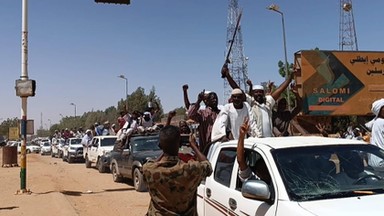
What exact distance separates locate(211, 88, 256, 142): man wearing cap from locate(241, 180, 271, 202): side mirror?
6.97ft

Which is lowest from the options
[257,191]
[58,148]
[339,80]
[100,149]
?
[58,148]

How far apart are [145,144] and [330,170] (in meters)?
10.2

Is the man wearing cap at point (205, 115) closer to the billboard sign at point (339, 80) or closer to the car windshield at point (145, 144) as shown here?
the car windshield at point (145, 144)

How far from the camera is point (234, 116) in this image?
6.06 m

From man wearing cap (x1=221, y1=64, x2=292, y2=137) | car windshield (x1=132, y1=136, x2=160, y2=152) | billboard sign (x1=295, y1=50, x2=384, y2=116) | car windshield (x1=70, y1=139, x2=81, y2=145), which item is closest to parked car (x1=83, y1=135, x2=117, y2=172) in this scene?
car windshield (x1=132, y1=136, x2=160, y2=152)

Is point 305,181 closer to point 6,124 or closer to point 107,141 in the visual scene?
point 107,141

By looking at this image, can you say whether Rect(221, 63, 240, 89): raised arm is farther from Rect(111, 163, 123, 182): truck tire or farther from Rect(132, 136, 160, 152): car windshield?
Rect(111, 163, 123, 182): truck tire

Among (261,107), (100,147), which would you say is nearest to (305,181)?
(261,107)

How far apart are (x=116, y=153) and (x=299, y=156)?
38.5 feet

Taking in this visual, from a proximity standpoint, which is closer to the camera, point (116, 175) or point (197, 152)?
point (197, 152)

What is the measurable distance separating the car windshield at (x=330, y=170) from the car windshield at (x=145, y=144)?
383 inches

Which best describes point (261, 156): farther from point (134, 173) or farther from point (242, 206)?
point (134, 173)

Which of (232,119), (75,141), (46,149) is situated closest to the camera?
(232,119)

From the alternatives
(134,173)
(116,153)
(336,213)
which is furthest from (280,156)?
(116,153)
